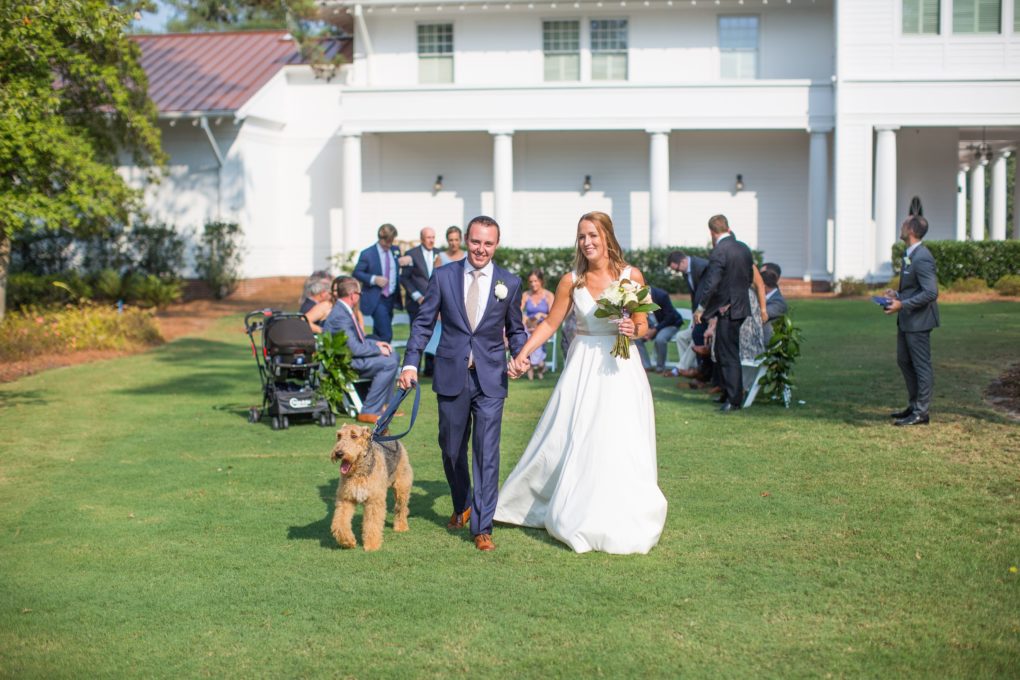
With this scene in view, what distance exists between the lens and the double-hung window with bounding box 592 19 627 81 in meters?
31.5

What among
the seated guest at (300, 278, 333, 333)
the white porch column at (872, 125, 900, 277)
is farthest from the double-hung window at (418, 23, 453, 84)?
the seated guest at (300, 278, 333, 333)

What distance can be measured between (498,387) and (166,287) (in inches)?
848

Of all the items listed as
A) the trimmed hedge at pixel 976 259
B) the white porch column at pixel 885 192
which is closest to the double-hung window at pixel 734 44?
the white porch column at pixel 885 192

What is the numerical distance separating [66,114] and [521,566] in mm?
17916

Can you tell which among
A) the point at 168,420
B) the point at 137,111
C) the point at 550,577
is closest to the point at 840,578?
the point at 550,577

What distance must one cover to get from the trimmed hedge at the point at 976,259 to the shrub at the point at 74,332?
685 inches

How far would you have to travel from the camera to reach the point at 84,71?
2019cm

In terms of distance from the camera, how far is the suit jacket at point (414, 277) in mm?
16016

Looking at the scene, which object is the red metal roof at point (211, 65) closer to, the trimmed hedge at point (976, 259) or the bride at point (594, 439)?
the trimmed hedge at point (976, 259)

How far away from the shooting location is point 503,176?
3022 cm

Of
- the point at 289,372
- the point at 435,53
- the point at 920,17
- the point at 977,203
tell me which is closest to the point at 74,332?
the point at 289,372

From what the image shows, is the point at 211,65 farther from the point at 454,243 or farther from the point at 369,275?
the point at 454,243

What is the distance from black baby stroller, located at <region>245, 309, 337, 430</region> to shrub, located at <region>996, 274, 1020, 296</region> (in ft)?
59.1

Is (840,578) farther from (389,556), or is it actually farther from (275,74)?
(275,74)
